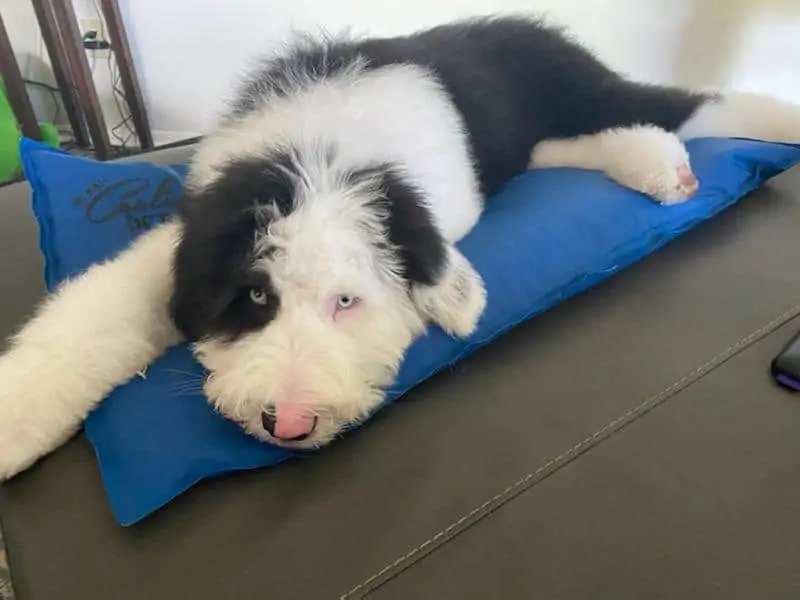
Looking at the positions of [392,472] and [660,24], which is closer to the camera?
[392,472]

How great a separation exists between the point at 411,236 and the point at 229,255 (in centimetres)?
25

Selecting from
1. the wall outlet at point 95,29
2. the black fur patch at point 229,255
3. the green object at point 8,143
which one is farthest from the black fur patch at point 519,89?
the wall outlet at point 95,29

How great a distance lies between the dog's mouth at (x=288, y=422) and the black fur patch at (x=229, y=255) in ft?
0.48

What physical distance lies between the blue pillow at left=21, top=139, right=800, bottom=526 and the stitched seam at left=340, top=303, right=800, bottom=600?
0.22 metres

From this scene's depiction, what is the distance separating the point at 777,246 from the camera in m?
1.44

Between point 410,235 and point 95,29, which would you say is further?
point 95,29

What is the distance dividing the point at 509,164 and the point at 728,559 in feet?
3.26

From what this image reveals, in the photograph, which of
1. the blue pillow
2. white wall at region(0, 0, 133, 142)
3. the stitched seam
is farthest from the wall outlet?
the stitched seam

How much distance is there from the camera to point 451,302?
1.17 m

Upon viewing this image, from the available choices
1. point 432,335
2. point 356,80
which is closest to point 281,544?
point 432,335

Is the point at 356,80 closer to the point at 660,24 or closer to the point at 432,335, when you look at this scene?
the point at 432,335

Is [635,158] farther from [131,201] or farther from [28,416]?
[28,416]

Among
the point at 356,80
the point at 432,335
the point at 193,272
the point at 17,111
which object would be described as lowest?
the point at 17,111

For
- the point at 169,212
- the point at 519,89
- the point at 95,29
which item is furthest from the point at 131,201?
the point at 95,29
